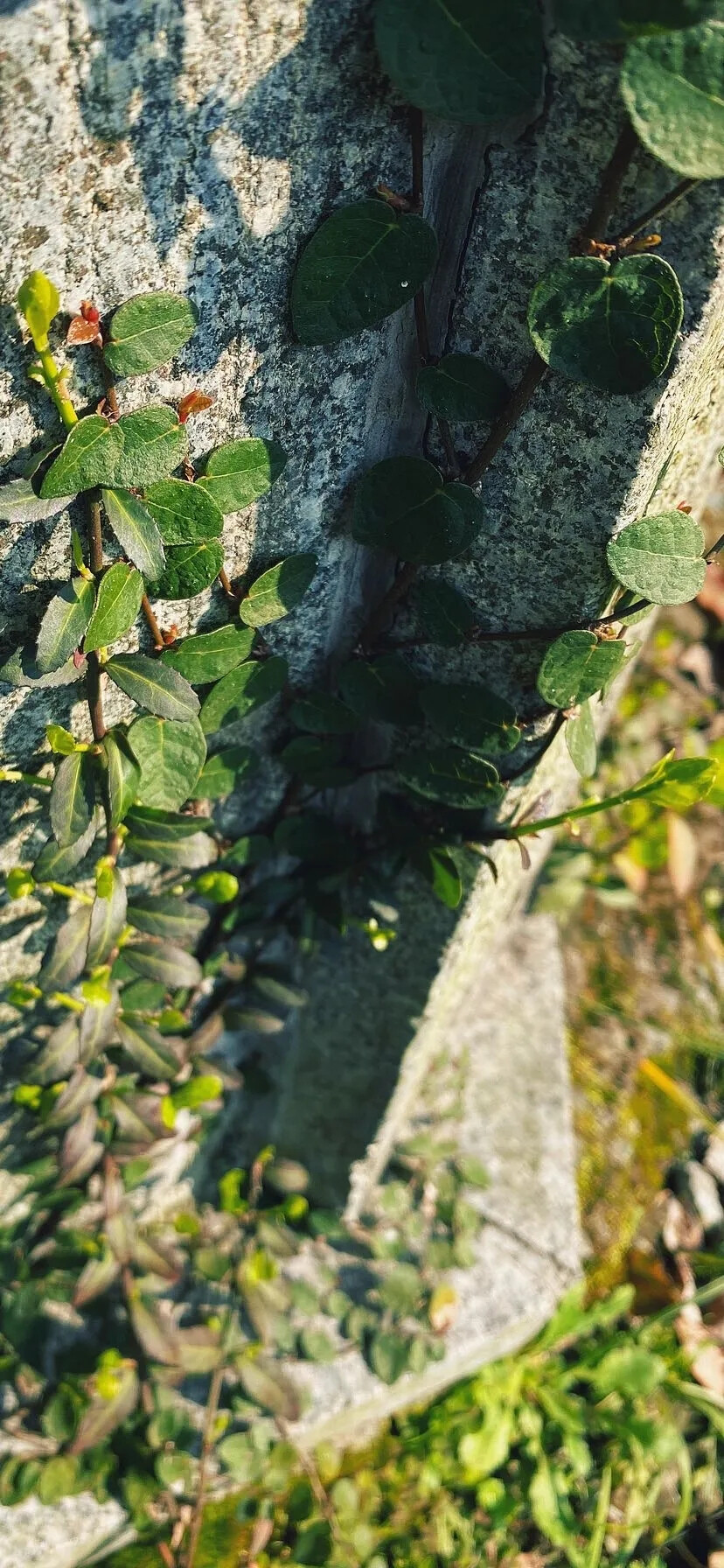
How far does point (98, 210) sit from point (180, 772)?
0.45 meters

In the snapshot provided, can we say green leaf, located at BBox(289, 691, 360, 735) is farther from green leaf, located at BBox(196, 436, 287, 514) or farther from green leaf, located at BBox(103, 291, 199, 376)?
green leaf, located at BBox(103, 291, 199, 376)

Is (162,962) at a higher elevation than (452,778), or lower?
lower

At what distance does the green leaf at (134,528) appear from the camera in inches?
28.9

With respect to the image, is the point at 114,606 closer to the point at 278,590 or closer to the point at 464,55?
the point at 278,590

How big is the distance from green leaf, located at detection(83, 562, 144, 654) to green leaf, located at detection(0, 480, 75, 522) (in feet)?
0.28

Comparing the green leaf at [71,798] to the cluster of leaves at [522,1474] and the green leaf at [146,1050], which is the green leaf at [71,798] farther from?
the cluster of leaves at [522,1474]

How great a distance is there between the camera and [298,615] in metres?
0.99

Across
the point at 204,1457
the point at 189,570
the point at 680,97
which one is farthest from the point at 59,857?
the point at 204,1457

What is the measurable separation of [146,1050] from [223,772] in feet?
1.25

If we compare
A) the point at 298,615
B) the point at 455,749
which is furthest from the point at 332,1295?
the point at 298,615

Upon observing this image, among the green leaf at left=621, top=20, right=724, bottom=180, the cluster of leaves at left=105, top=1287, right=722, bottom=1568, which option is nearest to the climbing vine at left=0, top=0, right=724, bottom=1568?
the green leaf at left=621, top=20, right=724, bottom=180

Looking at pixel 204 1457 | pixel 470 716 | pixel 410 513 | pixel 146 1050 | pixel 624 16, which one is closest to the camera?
pixel 624 16

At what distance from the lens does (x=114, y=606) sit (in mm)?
780

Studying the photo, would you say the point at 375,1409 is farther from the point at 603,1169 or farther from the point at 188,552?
the point at 188,552
